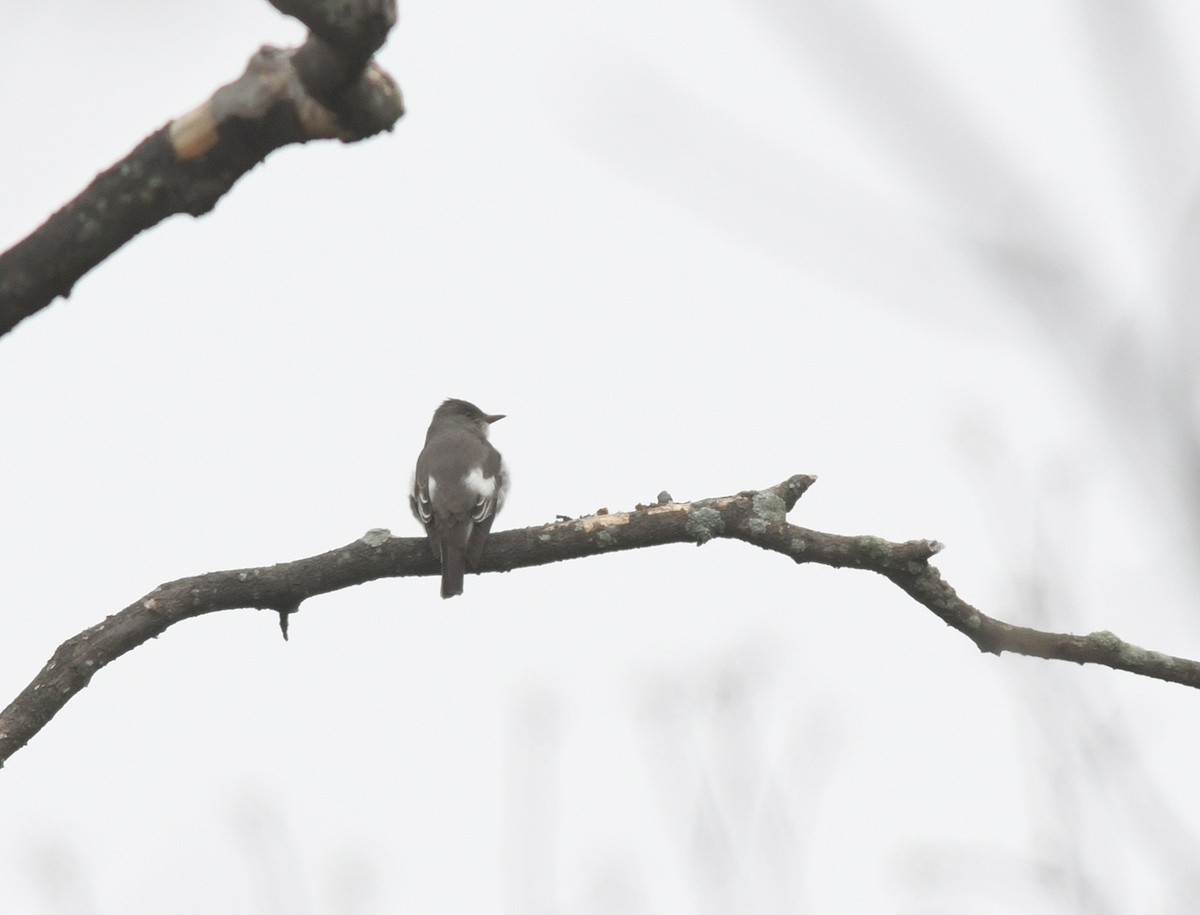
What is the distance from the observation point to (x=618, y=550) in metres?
5.03

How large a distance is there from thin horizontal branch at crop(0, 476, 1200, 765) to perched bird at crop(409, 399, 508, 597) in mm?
948

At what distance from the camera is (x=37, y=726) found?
4.43 meters

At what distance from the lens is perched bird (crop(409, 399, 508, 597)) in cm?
636

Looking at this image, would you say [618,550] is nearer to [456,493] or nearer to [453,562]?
[453,562]

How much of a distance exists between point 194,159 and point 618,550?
2742mm

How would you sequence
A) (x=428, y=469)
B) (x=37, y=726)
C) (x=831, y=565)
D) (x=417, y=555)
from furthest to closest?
1. (x=428, y=469)
2. (x=417, y=555)
3. (x=831, y=565)
4. (x=37, y=726)

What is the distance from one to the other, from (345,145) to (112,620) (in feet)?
8.50

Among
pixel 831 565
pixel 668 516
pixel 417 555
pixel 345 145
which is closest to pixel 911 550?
pixel 831 565

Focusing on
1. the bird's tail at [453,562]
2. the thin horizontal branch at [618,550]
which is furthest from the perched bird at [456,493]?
the thin horizontal branch at [618,550]

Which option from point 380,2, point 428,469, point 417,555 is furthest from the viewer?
point 428,469

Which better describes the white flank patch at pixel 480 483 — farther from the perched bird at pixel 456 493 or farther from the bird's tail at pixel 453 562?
the bird's tail at pixel 453 562

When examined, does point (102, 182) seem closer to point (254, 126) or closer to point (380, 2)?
point (254, 126)

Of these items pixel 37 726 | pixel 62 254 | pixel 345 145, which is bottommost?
pixel 37 726

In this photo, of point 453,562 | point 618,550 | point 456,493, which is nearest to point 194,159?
point 618,550
